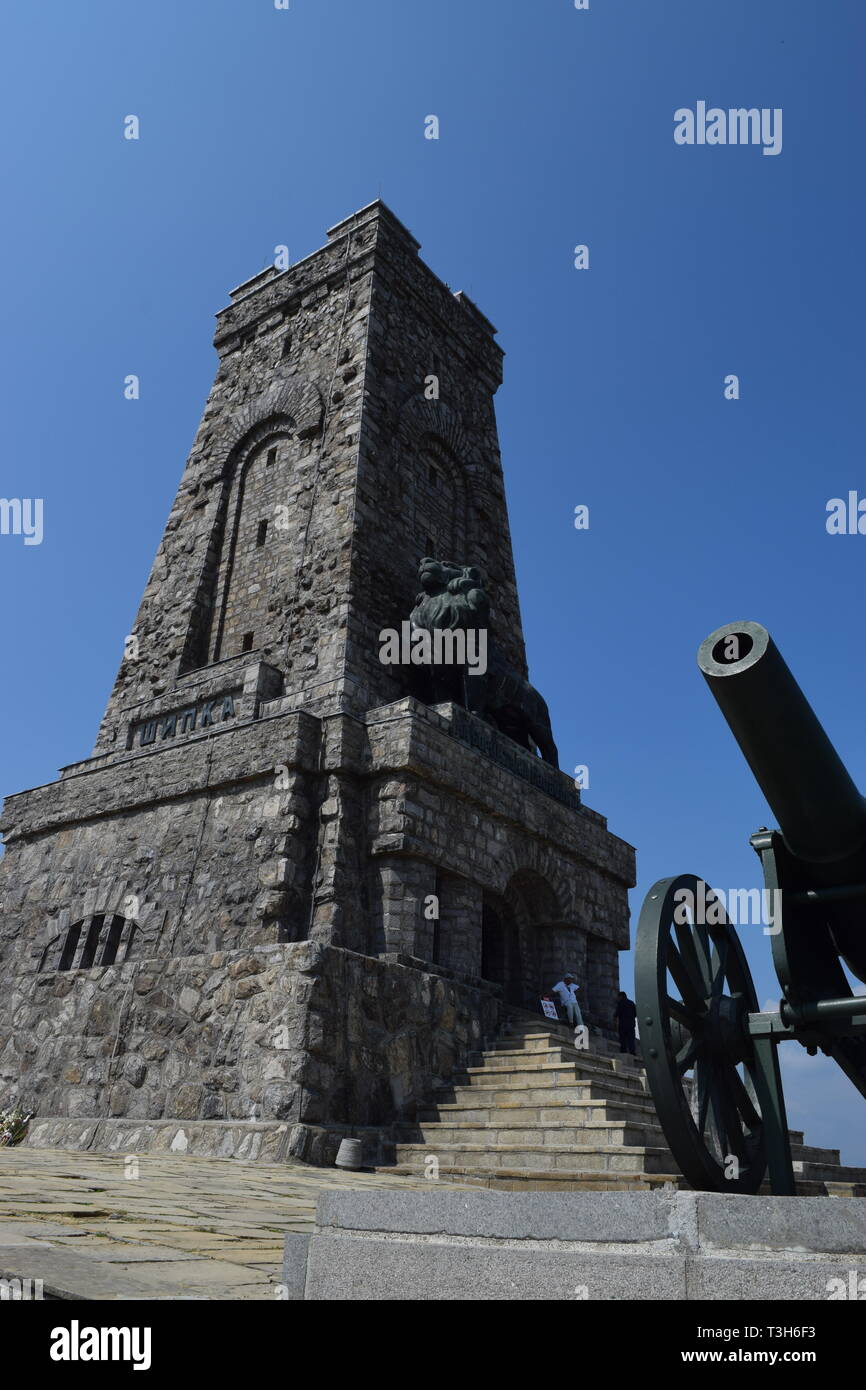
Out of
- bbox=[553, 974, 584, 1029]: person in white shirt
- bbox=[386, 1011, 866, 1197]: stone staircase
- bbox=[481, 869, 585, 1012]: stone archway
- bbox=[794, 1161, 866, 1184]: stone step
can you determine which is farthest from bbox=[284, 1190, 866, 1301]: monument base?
bbox=[481, 869, 585, 1012]: stone archway

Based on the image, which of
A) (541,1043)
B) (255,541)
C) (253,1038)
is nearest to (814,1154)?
(541,1043)

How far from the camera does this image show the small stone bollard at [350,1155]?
8469 mm

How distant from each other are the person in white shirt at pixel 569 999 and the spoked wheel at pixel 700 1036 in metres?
8.32

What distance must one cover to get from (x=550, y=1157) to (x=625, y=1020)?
706 centimetres

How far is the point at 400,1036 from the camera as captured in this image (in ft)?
32.8

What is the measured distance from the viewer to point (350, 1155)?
8477 mm

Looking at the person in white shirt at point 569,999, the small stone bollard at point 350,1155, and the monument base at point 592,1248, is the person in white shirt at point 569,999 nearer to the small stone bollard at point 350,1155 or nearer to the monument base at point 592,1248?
the small stone bollard at point 350,1155

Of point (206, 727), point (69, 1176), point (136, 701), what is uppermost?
point (136, 701)

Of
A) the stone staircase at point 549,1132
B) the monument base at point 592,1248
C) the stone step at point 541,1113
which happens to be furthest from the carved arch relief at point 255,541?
the monument base at point 592,1248

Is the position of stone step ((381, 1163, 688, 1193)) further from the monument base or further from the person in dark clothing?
the person in dark clothing

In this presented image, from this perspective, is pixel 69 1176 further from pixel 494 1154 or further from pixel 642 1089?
pixel 642 1089

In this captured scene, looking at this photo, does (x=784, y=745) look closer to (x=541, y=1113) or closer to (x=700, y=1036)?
(x=700, y=1036)
